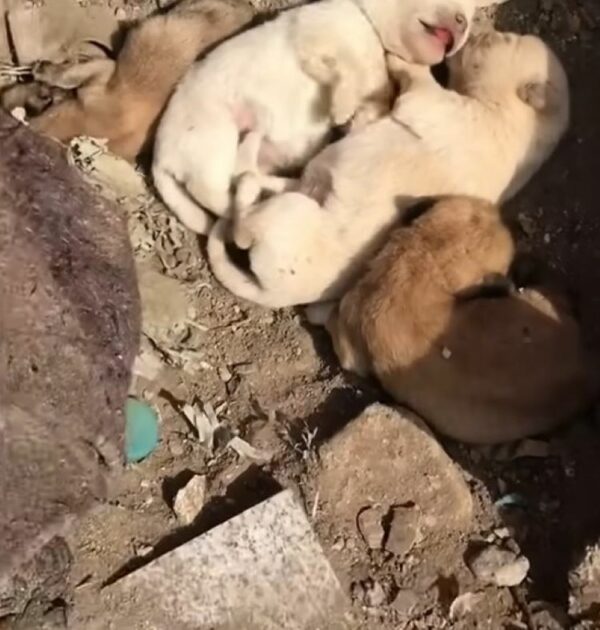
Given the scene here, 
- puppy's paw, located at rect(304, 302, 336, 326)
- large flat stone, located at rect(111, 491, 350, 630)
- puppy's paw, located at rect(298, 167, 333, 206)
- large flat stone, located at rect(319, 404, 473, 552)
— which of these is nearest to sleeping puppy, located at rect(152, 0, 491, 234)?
puppy's paw, located at rect(298, 167, 333, 206)

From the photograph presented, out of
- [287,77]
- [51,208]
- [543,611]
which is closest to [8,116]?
[51,208]

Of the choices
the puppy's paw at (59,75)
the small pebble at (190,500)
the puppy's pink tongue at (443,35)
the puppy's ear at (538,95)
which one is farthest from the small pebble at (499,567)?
the puppy's paw at (59,75)

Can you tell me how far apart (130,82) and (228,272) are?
0.43 m

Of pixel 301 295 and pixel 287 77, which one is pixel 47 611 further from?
pixel 287 77

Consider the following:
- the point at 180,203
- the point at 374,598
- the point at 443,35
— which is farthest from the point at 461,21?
the point at 374,598

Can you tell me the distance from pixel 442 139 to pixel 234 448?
0.70m

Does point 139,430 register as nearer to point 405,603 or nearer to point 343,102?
point 405,603

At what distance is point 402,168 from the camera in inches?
101

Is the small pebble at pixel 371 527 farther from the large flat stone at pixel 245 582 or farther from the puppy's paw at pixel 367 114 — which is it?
the puppy's paw at pixel 367 114

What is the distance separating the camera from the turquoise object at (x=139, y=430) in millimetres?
2535

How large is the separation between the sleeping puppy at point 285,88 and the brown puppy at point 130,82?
57 millimetres

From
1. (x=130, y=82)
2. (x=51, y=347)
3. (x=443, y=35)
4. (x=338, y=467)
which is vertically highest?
(x=443, y=35)

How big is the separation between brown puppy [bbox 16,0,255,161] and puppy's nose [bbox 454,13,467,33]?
48 cm

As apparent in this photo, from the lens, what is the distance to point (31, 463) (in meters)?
2.31
